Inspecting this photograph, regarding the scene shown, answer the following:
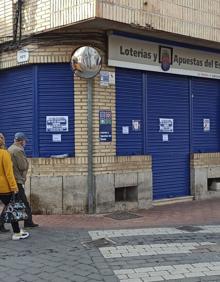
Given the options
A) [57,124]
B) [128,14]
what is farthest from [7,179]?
[128,14]

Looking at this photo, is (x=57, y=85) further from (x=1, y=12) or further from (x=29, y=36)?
(x=1, y=12)

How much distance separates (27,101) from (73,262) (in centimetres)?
517

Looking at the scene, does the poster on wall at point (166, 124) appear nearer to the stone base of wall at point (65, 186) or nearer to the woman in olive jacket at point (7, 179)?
the stone base of wall at point (65, 186)

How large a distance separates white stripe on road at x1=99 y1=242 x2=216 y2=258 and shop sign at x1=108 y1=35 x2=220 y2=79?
4564 mm

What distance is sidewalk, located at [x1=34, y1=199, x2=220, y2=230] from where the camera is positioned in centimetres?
945

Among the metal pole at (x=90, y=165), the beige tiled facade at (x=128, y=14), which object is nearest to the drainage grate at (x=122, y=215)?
the metal pole at (x=90, y=165)

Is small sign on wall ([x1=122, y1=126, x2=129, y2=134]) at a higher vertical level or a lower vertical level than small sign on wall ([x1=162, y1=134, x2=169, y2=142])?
higher

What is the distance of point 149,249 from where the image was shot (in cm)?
747

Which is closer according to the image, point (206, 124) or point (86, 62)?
point (86, 62)

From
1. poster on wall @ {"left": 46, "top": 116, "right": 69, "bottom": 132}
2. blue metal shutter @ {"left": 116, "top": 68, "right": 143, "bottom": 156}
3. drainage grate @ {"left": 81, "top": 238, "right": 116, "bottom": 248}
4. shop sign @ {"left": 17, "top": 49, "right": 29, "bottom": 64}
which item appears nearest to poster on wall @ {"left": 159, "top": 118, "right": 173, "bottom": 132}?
blue metal shutter @ {"left": 116, "top": 68, "right": 143, "bottom": 156}

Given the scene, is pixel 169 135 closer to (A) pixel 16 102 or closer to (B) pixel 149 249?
(A) pixel 16 102

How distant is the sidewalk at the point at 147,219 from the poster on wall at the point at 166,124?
196 cm

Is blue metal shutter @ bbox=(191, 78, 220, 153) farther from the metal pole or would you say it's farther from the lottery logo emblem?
the metal pole

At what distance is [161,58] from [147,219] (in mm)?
4045
